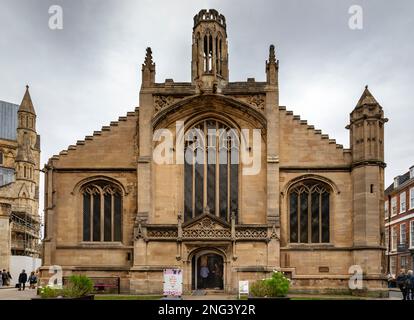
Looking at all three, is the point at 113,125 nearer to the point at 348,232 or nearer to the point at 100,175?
the point at 100,175

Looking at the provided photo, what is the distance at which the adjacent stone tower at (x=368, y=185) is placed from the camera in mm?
28844

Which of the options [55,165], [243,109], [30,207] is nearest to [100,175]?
[55,165]

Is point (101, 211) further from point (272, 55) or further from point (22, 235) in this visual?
point (22, 235)

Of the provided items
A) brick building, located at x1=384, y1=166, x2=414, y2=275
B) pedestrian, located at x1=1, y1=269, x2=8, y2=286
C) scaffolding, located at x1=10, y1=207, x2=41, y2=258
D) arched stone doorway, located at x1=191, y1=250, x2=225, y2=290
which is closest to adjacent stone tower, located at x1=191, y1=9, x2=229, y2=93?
arched stone doorway, located at x1=191, y1=250, x2=225, y2=290

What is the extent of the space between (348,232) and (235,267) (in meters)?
7.07

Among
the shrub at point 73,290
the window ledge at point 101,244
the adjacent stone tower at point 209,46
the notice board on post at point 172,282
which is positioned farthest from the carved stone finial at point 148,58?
the shrub at point 73,290

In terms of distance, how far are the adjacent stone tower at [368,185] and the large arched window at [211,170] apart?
7072 millimetres

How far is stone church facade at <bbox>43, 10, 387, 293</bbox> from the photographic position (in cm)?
2894

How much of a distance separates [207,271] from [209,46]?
45.4ft

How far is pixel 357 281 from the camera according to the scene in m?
29.0

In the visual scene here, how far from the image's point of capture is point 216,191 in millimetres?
30844

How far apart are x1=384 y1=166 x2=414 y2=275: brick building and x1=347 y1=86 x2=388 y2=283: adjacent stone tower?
23.1 m

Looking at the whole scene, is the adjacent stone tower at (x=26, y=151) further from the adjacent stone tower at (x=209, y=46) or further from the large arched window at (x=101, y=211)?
the adjacent stone tower at (x=209, y=46)

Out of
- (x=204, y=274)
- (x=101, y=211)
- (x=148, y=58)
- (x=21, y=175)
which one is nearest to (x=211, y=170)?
(x=204, y=274)
